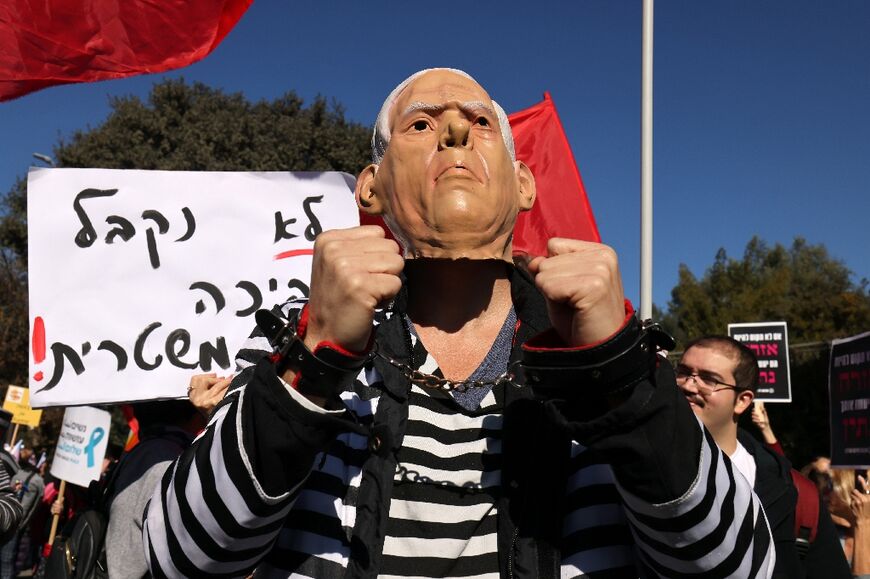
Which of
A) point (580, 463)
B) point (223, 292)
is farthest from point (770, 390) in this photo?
point (580, 463)

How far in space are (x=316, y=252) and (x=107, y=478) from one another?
279cm

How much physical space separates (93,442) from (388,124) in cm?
719

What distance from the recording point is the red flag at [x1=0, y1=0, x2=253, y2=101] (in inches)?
124

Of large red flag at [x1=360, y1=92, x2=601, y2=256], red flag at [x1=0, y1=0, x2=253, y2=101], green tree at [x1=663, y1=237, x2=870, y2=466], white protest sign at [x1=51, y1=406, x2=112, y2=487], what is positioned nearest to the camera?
red flag at [x1=0, y1=0, x2=253, y2=101]

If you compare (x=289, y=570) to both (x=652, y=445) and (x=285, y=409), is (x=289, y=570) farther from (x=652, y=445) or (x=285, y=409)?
(x=652, y=445)

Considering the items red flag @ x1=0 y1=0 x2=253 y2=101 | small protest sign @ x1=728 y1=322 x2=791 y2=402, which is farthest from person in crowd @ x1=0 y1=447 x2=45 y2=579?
small protest sign @ x1=728 y1=322 x2=791 y2=402

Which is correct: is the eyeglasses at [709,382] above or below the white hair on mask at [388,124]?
below

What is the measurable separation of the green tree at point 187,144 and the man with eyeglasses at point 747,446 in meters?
16.7

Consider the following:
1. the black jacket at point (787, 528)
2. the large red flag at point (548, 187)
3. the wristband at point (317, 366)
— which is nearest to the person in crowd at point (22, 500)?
the large red flag at point (548, 187)

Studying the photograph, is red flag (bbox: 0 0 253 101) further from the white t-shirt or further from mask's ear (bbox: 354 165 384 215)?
the white t-shirt

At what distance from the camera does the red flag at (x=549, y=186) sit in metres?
3.96

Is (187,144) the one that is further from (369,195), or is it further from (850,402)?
(369,195)

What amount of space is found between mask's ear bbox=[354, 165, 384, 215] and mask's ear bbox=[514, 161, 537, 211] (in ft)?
1.00

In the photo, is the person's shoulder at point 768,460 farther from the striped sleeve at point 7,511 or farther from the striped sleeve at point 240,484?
A: the striped sleeve at point 7,511
